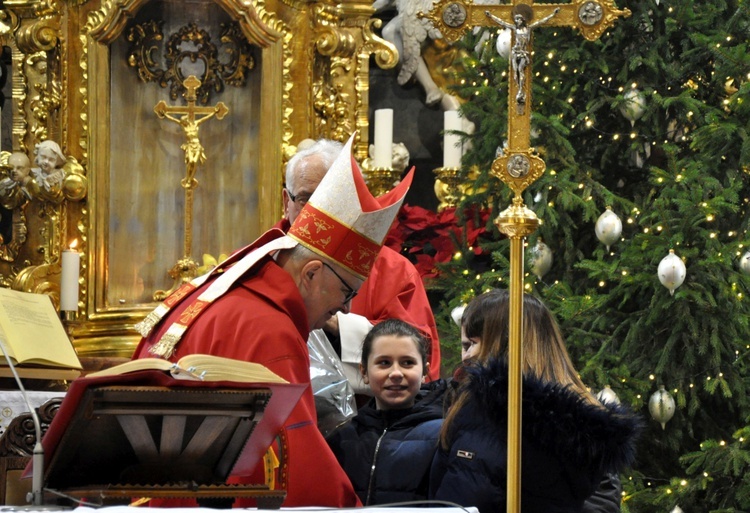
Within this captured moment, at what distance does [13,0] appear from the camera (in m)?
7.11

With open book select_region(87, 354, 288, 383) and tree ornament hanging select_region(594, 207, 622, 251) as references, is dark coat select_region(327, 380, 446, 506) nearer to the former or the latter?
open book select_region(87, 354, 288, 383)

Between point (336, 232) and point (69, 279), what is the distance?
314cm

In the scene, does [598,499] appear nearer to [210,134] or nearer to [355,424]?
[355,424]

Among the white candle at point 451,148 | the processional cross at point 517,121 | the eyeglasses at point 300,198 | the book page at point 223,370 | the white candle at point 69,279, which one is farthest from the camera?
the white candle at point 451,148

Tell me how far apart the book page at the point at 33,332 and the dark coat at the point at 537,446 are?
1.83m

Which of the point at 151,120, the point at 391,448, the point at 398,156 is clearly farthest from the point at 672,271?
the point at 151,120

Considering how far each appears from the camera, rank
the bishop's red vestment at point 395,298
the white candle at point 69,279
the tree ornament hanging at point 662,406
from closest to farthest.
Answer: the bishop's red vestment at point 395,298
the tree ornament hanging at point 662,406
the white candle at point 69,279

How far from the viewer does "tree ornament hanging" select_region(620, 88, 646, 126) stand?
689cm

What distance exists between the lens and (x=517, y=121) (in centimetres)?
407

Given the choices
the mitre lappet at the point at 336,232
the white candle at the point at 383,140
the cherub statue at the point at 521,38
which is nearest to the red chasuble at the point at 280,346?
the mitre lappet at the point at 336,232

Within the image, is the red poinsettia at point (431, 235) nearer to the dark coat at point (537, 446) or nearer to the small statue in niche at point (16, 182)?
the small statue in niche at point (16, 182)

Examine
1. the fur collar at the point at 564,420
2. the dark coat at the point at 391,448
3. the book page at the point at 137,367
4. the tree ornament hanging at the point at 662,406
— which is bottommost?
the tree ornament hanging at the point at 662,406

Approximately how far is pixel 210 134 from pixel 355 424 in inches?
128

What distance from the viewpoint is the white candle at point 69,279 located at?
6.85 m
